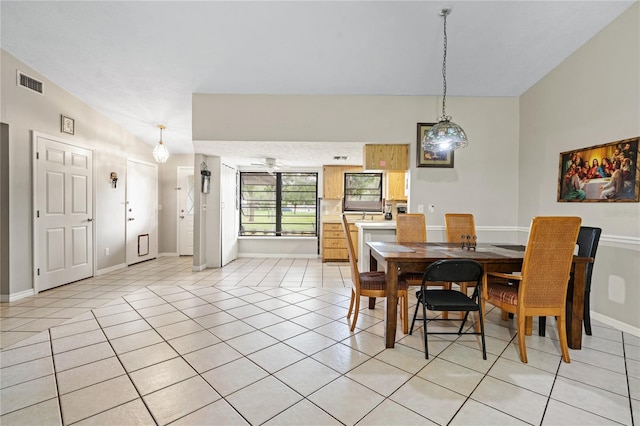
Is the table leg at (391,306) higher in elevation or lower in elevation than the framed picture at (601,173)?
lower

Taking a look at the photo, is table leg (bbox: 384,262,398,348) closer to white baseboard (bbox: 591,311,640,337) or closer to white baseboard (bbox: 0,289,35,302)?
white baseboard (bbox: 591,311,640,337)

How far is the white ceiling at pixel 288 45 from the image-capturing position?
9.21ft

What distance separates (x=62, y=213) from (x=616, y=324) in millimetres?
6853

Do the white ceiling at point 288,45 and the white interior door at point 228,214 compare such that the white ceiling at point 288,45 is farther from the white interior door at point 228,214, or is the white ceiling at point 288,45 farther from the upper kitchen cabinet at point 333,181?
the upper kitchen cabinet at point 333,181

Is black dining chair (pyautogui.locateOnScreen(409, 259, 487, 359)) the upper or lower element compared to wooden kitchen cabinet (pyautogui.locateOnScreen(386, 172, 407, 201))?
lower

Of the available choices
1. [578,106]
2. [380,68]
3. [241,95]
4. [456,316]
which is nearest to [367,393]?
[456,316]

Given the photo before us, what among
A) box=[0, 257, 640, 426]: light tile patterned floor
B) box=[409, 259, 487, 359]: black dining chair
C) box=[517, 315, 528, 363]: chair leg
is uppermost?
box=[409, 259, 487, 359]: black dining chair

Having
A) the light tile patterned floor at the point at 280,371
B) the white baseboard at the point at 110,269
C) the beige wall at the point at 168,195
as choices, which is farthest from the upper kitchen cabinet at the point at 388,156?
the white baseboard at the point at 110,269

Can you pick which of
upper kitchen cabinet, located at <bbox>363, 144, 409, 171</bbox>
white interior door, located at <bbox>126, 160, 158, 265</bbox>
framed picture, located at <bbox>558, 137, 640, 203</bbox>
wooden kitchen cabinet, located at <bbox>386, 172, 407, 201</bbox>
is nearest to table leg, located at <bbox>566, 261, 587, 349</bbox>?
framed picture, located at <bbox>558, 137, 640, 203</bbox>

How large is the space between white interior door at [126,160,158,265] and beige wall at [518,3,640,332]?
687 cm

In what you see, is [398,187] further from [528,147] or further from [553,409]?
[553,409]

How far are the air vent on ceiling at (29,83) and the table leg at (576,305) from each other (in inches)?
243

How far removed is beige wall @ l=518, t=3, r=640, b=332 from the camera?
2.66m

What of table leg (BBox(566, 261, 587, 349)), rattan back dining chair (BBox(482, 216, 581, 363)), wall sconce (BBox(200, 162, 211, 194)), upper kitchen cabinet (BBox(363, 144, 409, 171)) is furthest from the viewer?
wall sconce (BBox(200, 162, 211, 194))
